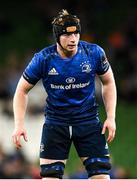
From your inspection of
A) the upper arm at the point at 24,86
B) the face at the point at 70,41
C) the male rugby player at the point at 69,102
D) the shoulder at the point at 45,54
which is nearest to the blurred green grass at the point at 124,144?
the male rugby player at the point at 69,102

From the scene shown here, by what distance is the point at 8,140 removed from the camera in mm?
13094

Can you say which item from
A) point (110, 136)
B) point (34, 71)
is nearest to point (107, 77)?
point (110, 136)

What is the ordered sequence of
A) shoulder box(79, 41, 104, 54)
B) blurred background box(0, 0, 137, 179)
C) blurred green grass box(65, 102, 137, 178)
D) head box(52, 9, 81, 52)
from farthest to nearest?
blurred green grass box(65, 102, 137, 178) < blurred background box(0, 0, 137, 179) < shoulder box(79, 41, 104, 54) < head box(52, 9, 81, 52)

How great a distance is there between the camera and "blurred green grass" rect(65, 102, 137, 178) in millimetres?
12570

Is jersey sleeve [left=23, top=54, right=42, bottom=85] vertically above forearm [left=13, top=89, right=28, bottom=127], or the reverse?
jersey sleeve [left=23, top=54, right=42, bottom=85]

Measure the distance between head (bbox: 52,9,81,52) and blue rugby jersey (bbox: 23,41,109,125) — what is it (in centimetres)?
13

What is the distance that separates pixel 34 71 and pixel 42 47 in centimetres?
889

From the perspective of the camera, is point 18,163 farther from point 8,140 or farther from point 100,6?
point 100,6

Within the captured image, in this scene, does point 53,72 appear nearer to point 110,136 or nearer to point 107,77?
point 107,77

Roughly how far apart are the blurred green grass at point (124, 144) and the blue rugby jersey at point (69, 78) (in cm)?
485

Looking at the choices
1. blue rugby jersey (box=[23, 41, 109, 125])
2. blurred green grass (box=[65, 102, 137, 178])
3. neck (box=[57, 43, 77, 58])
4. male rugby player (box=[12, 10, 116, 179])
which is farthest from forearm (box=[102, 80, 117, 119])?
blurred green grass (box=[65, 102, 137, 178])

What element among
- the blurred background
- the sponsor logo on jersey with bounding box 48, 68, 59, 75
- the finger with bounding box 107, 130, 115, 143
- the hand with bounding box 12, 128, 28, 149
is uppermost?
the sponsor logo on jersey with bounding box 48, 68, 59, 75

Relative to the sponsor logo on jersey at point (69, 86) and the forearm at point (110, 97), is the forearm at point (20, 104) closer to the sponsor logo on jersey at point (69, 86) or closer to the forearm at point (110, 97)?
the sponsor logo on jersey at point (69, 86)

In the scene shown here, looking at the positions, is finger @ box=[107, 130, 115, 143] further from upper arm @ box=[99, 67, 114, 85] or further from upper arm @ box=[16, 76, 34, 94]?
upper arm @ box=[16, 76, 34, 94]
